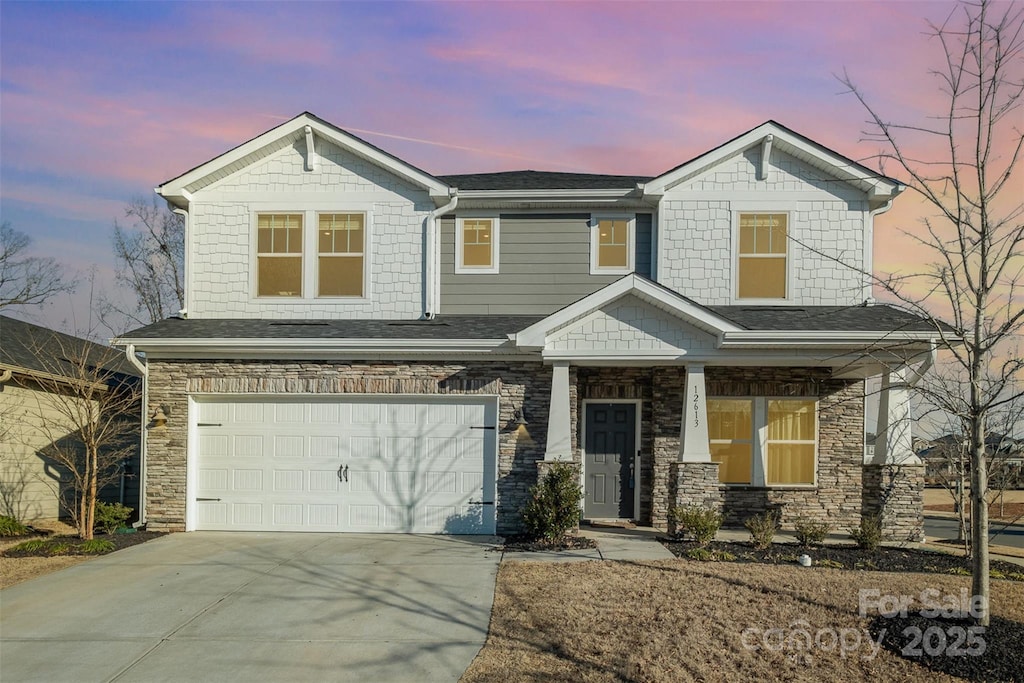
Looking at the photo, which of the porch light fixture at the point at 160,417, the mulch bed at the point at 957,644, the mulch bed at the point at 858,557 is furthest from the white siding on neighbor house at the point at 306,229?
the mulch bed at the point at 957,644

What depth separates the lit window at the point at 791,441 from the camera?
13.5 meters

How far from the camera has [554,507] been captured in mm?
11305

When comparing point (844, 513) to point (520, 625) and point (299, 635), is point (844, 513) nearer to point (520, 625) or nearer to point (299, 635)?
point (520, 625)

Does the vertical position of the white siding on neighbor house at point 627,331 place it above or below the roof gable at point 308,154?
below

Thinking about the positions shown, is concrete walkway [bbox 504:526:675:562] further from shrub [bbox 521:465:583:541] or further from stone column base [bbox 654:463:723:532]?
stone column base [bbox 654:463:723:532]

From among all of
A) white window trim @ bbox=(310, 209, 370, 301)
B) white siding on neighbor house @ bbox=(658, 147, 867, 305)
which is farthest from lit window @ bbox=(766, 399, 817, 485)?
white window trim @ bbox=(310, 209, 370, 301)

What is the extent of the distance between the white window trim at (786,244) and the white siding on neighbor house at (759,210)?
0.02 m

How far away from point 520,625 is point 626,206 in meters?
8.56

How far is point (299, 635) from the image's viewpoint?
24.8ft

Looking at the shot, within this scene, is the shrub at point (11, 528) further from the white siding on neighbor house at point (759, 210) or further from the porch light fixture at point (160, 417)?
the white siding on neighbor house at point (759, 210)

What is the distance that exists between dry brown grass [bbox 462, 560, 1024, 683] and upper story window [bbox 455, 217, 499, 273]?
598 centimetres

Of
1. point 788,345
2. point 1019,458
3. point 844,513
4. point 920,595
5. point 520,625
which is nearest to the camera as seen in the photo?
point 520,625

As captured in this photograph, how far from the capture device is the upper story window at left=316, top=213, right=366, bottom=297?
45.1ft

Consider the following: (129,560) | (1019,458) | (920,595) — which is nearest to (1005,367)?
(920,595)
